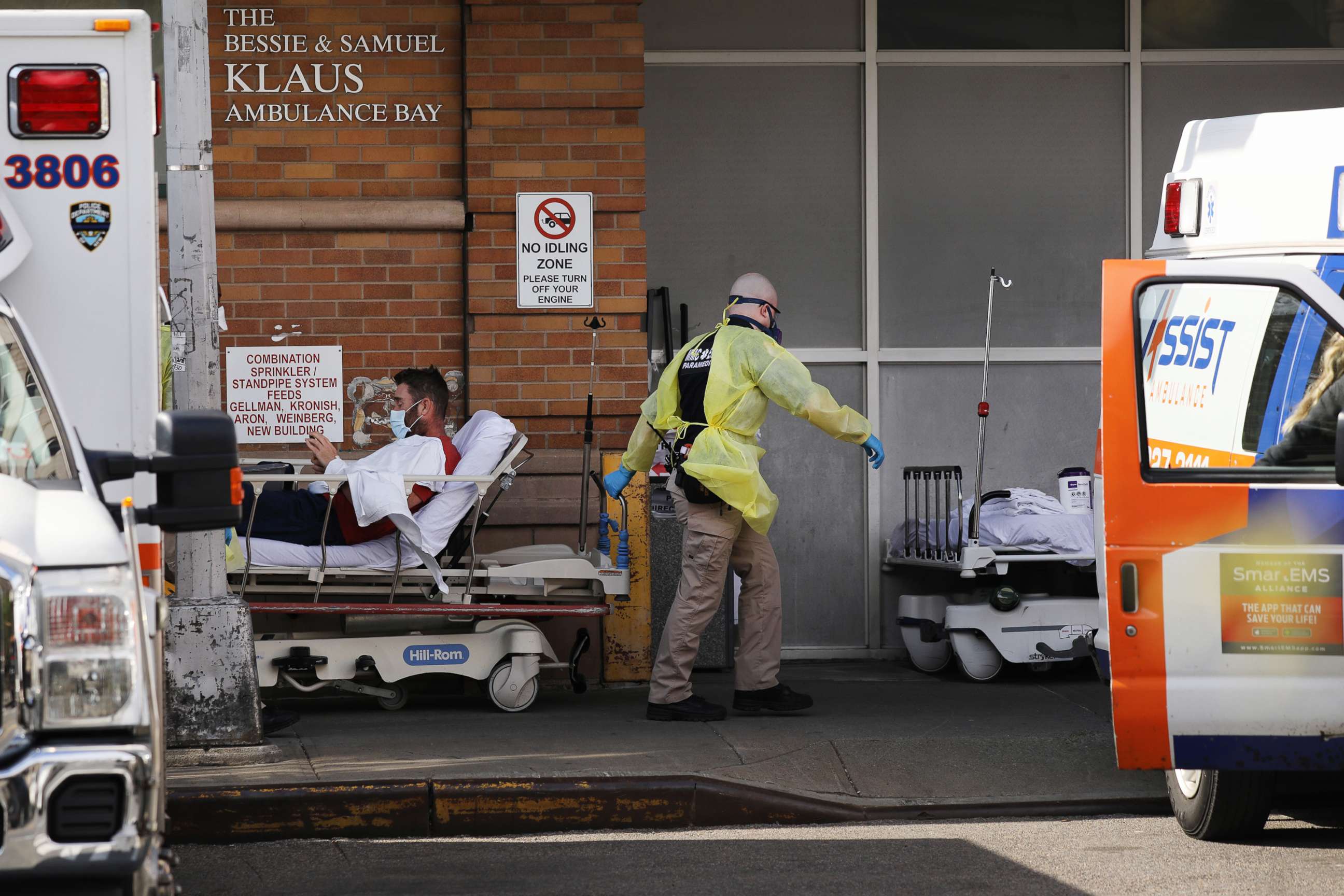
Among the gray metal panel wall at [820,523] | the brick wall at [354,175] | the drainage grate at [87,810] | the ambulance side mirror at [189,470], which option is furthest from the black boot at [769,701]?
the drainage grate at [87,810]

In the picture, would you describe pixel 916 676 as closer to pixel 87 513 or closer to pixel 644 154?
pixel 644 154

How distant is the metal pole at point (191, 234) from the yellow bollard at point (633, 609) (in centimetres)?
263

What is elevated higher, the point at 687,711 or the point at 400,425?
the point at 400,425

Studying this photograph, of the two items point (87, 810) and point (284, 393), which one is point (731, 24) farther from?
point (87, 810)

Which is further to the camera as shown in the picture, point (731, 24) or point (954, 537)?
point (731, 24)

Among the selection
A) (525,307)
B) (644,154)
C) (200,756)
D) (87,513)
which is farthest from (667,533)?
(87,513)

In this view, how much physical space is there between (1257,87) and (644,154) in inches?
153

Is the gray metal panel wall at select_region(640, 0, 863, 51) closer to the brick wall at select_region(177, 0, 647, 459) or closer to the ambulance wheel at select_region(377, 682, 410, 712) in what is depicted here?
the brick wall at select_region(177, 0, 647, 459)

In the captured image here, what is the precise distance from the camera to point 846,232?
386 inches

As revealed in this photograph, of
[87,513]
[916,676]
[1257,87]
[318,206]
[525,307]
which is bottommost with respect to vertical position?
[916,676]

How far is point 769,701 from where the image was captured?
7.57 metres

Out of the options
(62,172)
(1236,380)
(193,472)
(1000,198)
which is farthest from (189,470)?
(1000,198)

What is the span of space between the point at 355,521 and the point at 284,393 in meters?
1.38

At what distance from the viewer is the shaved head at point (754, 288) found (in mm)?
7523
